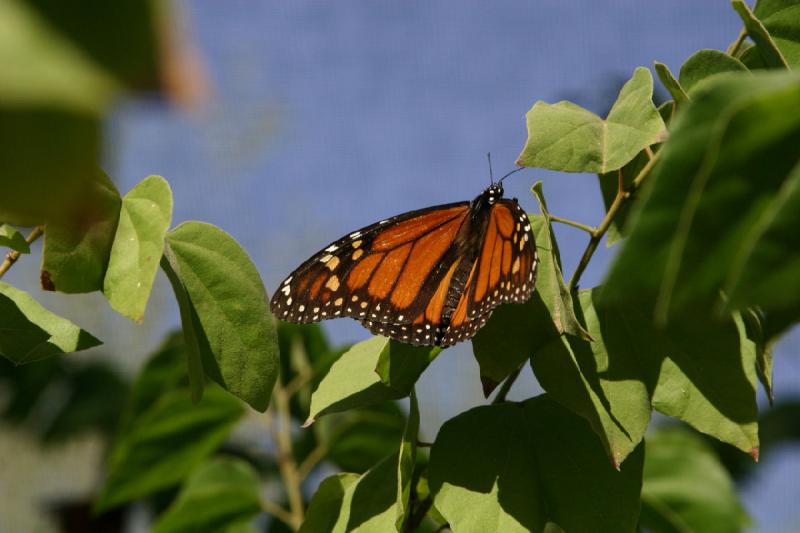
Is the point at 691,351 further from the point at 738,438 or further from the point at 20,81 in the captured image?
the point at 20,81

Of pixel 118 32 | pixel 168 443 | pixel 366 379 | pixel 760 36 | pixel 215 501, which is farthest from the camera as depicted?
pixel 168 443

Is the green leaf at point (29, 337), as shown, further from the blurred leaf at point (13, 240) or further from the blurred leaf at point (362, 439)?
the blurred leaf at point (362, 439)

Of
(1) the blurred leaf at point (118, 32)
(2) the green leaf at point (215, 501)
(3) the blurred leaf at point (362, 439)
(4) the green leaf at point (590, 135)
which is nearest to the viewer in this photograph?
(1) the blurred leaf at point (118, 32)

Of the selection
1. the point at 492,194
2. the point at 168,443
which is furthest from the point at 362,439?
the point at 492,194

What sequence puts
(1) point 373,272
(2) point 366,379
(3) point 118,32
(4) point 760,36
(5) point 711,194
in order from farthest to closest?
(1) point 373,272
(2) point 366,379
(4) point 760,36
(5) point 711,194
(3) point 118,32

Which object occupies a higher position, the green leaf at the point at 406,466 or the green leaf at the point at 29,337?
the green leaf at the point at 29,337

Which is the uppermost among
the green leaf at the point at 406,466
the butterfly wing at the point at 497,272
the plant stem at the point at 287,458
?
the butterfly wing at the point at 497,272

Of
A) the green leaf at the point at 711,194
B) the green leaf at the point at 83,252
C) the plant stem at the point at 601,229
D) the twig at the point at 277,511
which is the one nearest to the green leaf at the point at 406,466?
the plant stem at the point at 601,229

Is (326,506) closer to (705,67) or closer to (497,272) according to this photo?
(497,272)
